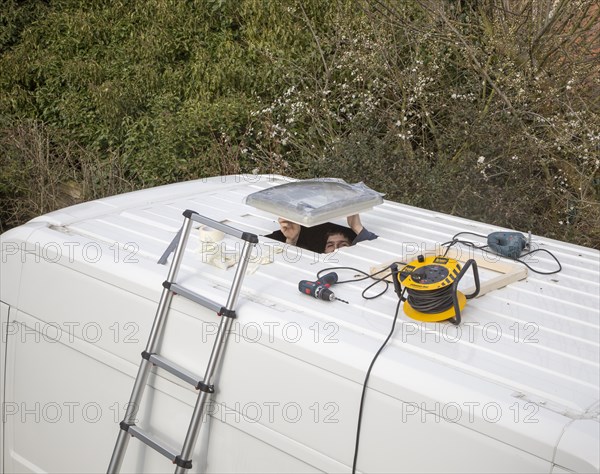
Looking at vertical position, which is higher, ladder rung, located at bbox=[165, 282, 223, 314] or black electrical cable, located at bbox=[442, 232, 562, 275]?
black electrical cable, located at bbox=[442, 232, 562, 275]

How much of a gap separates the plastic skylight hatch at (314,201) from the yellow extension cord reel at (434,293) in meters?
0.70

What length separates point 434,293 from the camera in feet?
8.79

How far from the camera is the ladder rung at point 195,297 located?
2824 mm

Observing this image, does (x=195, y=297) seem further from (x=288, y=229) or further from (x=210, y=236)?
(x=288, y=229)

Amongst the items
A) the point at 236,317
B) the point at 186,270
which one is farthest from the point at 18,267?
the point at 236,317

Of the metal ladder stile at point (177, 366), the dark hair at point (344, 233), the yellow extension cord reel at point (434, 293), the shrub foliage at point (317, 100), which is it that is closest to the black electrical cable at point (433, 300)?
the yellow extension cord reel at point (434, 293)

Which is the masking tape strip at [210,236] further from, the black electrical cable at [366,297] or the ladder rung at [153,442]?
the ladder rung at [153,442]

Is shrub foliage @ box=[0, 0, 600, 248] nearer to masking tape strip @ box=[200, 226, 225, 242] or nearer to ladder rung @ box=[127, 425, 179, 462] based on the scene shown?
masking tape strip @ box=[200, 226, 225, 242]

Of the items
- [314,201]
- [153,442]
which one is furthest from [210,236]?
[153,442]

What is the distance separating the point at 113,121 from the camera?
9648 mm

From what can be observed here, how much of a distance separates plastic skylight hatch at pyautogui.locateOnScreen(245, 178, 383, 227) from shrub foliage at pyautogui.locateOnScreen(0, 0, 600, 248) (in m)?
3.52

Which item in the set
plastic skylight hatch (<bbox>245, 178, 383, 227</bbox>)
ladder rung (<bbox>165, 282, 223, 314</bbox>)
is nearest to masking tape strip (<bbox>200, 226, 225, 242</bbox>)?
plastic skylight hatch (<bbox>245, 178, 383, 227</bbox>)

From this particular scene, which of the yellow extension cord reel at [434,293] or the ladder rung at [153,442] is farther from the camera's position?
the ladder rung at [153,442]

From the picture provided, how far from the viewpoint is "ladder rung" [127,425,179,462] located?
9.38ft
